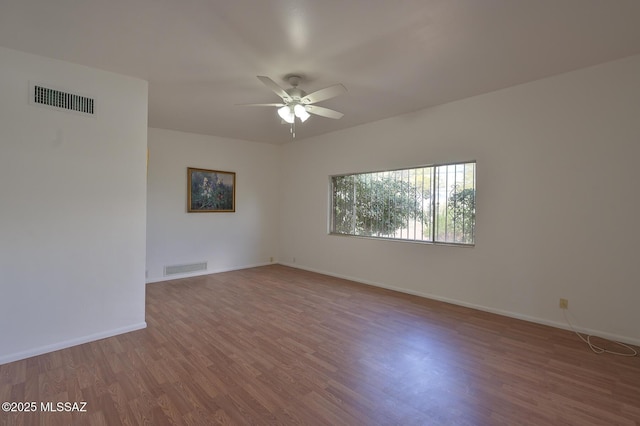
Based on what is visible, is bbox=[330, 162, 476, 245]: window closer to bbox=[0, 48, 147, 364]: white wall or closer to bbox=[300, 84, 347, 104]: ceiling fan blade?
bbox=[300, 84, 347, 104]: ceiling fan blade

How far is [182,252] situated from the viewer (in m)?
5.41

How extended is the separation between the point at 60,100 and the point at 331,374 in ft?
11.3

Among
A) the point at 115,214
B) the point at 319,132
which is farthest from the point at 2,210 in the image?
the point at 319,132

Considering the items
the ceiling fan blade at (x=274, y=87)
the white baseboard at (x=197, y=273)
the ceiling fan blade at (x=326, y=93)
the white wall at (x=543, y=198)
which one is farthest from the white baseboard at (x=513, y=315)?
the ceiling fan blade at (x=274, y=87)

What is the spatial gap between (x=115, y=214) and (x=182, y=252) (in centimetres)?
246

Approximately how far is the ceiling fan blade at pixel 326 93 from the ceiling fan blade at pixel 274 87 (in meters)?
0.17

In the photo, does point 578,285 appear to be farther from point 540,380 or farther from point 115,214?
point 115,214

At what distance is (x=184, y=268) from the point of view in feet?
17.7

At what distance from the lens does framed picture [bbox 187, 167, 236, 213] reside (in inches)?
216

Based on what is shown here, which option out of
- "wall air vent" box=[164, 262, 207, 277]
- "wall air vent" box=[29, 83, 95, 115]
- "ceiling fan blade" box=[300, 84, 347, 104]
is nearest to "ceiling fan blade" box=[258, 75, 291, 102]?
"ceiling fan blade" box=[300, 84, 347, 104]

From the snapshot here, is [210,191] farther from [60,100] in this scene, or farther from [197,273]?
[60,100]

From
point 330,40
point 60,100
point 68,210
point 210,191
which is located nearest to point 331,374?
point 330,40

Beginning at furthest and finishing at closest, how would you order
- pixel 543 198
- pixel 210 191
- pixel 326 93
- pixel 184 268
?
pixel 210 191 → pixel 184 268 → pixel 543 198 → pixel 326 93

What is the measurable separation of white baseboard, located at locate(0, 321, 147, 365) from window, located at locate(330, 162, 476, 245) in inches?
139
